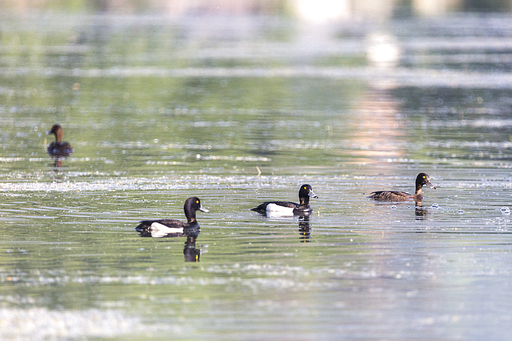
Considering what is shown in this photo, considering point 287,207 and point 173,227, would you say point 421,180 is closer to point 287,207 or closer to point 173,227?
point 287,207

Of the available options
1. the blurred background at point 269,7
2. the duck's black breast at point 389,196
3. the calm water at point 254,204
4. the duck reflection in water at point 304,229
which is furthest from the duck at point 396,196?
the blurred background at point 269,7

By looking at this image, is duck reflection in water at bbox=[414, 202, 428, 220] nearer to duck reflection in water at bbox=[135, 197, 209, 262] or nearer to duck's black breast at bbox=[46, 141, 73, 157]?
duck reflection in water at bbox=[135, 197, 209, 262]

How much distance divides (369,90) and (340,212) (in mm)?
30837

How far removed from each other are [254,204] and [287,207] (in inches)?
48.1

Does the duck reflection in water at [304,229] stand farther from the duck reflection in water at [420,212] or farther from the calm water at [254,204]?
the duck reflection in water at [420,212]

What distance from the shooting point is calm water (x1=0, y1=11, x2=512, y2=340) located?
42.3 ft

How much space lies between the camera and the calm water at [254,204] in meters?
12.9

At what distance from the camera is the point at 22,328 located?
1215cm

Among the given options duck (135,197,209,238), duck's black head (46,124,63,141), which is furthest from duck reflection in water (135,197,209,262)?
duck's black head (46,124,63,141)

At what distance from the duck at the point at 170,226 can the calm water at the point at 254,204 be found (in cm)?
31

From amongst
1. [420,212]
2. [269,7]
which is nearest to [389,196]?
[420,212]

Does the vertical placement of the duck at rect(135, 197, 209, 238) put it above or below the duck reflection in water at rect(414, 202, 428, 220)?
below

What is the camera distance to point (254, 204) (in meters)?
20.8

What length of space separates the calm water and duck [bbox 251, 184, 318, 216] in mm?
264
